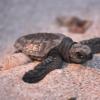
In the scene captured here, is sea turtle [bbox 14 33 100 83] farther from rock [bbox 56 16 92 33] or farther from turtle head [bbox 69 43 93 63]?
rock [bbox 56 16 92 33]

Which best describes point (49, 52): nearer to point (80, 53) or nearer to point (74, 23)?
point (80, 53)

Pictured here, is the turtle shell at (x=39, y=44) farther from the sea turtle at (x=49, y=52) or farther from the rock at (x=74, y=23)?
the rock at (x=74, y=23)

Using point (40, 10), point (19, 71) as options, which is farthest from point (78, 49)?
point (40, 10)

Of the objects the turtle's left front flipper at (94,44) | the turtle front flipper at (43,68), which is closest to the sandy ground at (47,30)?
the turtle front flipper at (43,68)

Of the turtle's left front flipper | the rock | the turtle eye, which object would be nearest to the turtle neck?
the turtle eye

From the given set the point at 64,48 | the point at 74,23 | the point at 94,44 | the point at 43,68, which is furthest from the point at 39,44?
the point at 74,23

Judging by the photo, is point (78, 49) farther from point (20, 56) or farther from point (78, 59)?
point (20, 56)

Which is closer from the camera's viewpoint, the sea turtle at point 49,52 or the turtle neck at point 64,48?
the sea turtle at point 49,52
